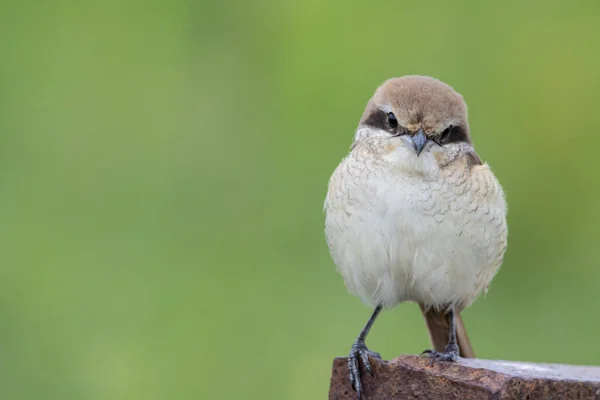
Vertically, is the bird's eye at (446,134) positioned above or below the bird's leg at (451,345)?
above

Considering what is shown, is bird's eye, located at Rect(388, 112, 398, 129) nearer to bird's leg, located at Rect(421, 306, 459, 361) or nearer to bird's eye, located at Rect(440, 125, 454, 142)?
bird's eye, located at Rect(440, 125, 454, 142)

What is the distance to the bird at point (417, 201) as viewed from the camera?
161 inches

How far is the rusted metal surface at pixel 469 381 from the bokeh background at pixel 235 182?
148 centimetres

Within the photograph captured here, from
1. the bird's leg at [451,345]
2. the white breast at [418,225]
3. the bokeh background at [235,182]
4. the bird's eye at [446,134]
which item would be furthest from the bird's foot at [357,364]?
the bokeh background at [235,182]

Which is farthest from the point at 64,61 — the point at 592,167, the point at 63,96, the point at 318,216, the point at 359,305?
the point at 592,167

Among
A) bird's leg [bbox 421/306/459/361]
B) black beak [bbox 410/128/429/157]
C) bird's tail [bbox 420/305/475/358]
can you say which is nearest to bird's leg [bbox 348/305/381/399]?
bird's leg [bbox 421/306/459/361]

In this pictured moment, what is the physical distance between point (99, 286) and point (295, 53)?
1.57 metres

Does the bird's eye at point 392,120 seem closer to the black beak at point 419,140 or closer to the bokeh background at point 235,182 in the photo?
the black beak at point 419,140

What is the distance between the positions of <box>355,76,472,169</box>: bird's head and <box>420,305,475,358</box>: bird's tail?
0.71 metres

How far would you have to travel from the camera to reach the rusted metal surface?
3.27m

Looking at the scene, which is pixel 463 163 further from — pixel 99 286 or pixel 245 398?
pixel 99 286

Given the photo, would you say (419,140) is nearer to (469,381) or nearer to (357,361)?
(357,361)

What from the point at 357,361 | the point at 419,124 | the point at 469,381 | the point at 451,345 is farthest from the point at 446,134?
the point at 469,381

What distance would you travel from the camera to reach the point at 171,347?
5.36m
